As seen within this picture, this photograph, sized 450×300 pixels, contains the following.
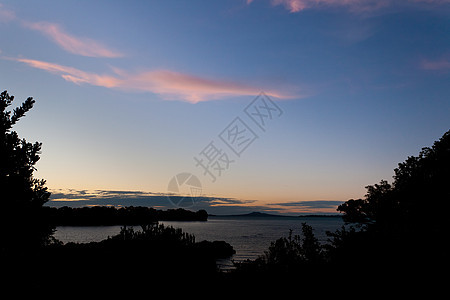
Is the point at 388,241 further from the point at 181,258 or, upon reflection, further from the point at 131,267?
the point at 131,267

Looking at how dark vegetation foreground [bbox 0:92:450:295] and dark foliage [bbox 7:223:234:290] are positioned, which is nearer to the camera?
dark vegetation foreground [bbox 0:92:450:295]

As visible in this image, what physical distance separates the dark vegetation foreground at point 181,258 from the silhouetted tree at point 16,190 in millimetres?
42

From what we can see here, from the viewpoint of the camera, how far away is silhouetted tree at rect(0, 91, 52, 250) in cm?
1464

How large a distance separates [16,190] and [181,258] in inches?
435

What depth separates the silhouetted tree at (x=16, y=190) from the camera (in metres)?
14.6

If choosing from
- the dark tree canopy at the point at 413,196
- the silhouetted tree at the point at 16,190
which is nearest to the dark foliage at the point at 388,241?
the dark tree canopy at the point at 413,196

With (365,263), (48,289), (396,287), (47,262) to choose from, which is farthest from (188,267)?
(396,287)

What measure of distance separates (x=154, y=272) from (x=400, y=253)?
44.6 feet

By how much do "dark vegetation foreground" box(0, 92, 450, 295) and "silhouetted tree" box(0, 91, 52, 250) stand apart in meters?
0.04

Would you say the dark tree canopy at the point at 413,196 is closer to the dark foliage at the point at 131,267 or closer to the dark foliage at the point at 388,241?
the dark foliage at the point at 388,241

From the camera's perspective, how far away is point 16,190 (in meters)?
14.9

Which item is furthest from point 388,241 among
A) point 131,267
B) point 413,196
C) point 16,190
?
point 16,190

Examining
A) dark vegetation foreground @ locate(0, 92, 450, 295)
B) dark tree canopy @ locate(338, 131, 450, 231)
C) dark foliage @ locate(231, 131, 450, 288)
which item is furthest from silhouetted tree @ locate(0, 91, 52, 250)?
dark tree canopy @ locate(338, 131, 450, 231)

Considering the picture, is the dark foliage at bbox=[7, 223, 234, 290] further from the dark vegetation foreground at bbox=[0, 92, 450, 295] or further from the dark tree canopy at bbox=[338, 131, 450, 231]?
the dark tree canopy at bbox=[338, 131, 450, 231]
